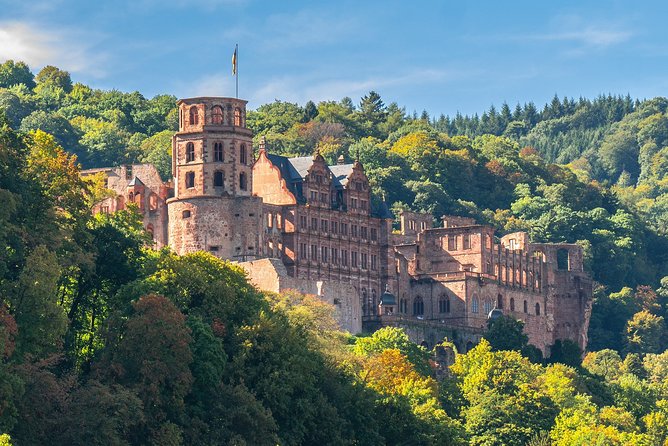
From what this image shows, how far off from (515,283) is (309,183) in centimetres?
2340

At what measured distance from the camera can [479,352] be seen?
474 ft

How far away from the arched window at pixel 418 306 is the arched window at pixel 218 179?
73.2ft

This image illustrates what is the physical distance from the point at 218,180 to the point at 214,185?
45 centimetres

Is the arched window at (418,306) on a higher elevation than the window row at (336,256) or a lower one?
lower

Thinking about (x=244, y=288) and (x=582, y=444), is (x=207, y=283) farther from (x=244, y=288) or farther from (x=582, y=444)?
(x=582, y=444)

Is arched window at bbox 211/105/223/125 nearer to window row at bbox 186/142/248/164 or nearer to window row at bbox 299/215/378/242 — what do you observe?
window row at bbox 186/142/248/164

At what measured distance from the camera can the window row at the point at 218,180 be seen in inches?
6024

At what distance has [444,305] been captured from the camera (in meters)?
169

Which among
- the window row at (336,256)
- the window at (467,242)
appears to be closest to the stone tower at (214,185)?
Result: the window row at (336,256)

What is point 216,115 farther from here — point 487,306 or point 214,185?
point 487,306

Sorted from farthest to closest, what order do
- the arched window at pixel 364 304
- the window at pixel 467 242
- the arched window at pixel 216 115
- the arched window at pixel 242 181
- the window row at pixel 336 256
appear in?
the window at pixel 467 242, the arched window at pixel 364 304, the window row at pixel 336 256, the arched window at pixel 216 115, the arched window at pixel 242 181

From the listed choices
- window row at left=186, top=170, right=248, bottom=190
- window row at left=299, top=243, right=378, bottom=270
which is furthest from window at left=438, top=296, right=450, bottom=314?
window row at left=186, top=170, right=248, bottom=190

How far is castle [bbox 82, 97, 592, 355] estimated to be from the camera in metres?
152

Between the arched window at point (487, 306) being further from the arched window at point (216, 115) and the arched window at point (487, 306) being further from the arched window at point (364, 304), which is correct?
the arched window at point (216, 115)
